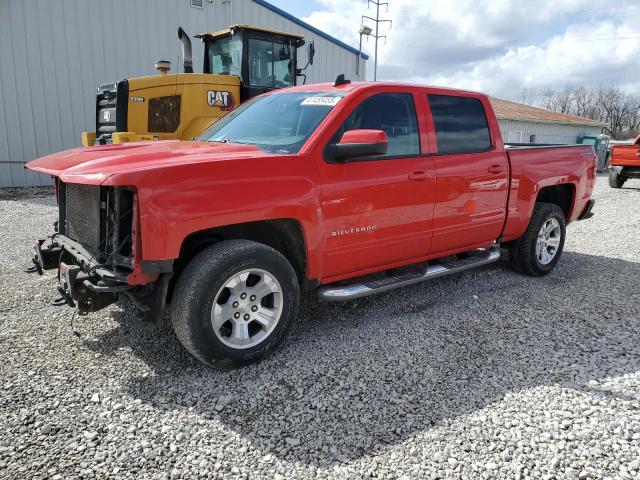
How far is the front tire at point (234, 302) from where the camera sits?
3139 mm

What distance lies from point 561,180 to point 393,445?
4132 millimetres

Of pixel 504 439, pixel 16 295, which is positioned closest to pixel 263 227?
pixel 504 439

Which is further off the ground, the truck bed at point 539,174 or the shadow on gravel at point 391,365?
the truck bed at point 539,174

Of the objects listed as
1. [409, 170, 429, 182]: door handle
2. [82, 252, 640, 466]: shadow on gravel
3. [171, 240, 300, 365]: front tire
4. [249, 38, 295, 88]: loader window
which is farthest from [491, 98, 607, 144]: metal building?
[171, 240, 300, 365]: front tire

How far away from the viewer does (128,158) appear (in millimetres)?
3191

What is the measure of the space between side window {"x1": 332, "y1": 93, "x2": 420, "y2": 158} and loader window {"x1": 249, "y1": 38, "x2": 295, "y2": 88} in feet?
17.6

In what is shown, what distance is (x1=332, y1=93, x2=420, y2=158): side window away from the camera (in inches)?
156

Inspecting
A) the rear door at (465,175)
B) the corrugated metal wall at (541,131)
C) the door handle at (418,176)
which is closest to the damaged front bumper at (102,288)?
the door handle at (418,176)

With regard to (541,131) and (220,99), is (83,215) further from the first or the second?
(541,131)

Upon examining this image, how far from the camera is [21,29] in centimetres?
1306

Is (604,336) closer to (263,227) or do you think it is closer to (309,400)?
(309,400)

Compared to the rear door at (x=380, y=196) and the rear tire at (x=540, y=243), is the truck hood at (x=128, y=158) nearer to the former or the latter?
the rear door at (x=380, y=196)

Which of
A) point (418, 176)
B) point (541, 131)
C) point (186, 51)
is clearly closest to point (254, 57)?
A: point (186, 51)

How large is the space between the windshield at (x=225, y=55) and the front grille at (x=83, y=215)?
5.86 metres
